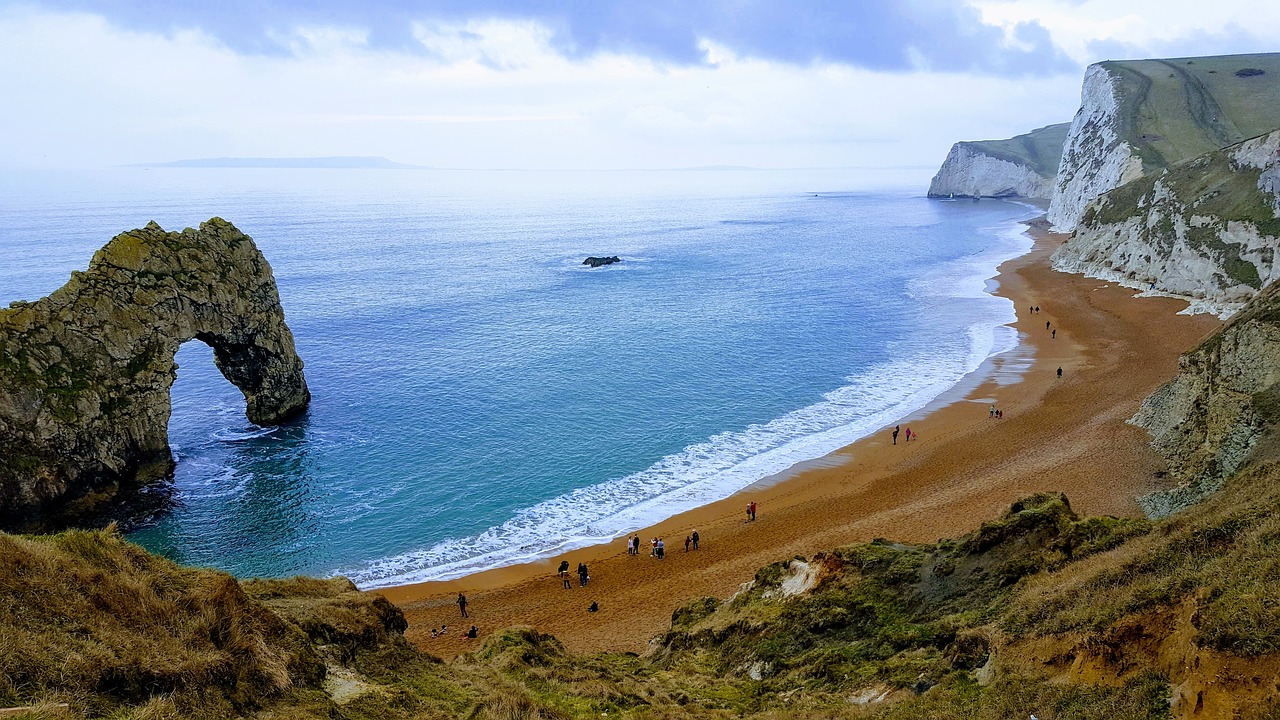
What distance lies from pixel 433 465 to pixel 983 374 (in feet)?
113

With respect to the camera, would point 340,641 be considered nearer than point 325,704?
No

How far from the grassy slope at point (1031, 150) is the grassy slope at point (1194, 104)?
200ft

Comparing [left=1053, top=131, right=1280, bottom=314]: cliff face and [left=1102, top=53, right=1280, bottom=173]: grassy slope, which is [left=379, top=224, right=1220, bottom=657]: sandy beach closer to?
[left=1053, top=131, right=1280, bottom=314]: cliff face

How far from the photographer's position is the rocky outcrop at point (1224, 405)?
71.2 ft

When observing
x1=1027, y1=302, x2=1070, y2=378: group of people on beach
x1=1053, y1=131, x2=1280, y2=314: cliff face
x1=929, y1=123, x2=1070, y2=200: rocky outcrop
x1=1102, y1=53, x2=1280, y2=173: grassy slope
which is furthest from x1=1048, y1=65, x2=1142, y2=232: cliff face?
x1=929, y1=123, x2=1070, y2=200: rocky outcrop

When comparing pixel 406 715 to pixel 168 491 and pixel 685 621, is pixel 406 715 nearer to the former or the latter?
pixel 685 621

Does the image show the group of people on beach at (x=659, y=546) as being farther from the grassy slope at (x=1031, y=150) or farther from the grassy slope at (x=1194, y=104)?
the grassy slope at (x=1031, y=150)

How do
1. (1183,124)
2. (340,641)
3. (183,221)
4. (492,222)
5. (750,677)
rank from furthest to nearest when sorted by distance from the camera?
(492,222) < (183,221) < (1183,124) < (750,677) < (340,641)

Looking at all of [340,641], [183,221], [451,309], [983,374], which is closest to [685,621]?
[340,641]

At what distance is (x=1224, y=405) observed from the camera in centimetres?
2361

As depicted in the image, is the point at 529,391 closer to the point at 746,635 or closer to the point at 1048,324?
the point at 746,635

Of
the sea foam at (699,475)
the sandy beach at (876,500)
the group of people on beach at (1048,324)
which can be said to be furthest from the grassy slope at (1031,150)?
the sandy beach at (876,500)

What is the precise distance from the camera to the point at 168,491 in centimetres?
3108

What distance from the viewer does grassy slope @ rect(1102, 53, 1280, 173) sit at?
87.1 meters
